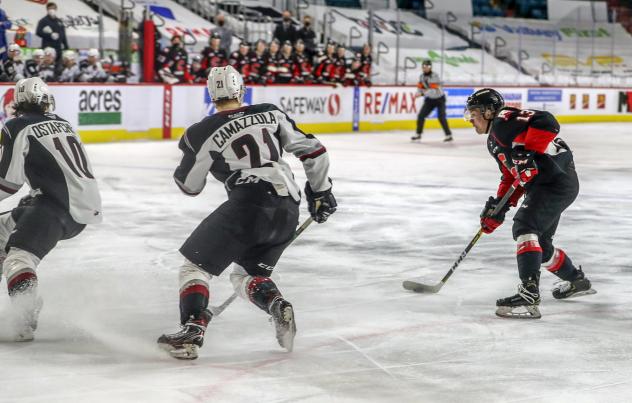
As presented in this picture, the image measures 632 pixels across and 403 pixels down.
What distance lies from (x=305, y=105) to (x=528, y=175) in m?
15.3

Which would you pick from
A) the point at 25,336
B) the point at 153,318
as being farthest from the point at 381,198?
the point at 25,336

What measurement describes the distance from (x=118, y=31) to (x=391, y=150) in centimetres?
513

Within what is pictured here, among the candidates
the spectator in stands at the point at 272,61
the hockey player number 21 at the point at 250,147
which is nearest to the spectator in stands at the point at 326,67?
the spectator in stands at the point at 272,61

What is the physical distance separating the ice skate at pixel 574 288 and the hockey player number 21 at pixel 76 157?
2683mm

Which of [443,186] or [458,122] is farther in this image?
[458,122]

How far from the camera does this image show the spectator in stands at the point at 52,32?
17281mm

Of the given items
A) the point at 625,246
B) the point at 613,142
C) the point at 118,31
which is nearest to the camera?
the point at 625,246

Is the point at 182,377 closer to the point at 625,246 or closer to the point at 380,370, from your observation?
the point at 380,370

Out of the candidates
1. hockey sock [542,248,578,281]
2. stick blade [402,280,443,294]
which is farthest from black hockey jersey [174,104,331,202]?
hockey sock [542,248,578,281]

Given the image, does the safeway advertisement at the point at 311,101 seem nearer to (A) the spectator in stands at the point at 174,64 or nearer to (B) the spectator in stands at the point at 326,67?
(B) the spectator in stands at the point at 326,67

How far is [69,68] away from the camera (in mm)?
16484

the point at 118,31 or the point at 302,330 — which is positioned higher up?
the point at 118,31

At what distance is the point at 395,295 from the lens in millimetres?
5988

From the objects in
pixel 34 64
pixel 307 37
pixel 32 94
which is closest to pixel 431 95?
pixel 307 37
